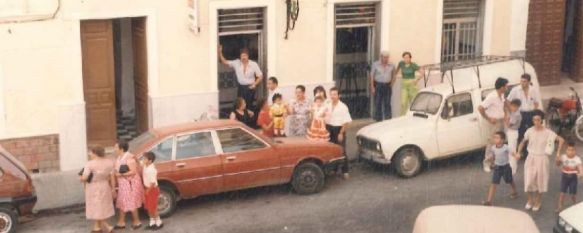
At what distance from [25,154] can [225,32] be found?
174 inches

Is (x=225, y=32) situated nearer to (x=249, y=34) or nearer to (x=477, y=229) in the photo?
(x=249, y=34)

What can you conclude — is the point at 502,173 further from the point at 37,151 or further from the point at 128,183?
the point at 37,151

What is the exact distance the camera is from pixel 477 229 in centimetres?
1199

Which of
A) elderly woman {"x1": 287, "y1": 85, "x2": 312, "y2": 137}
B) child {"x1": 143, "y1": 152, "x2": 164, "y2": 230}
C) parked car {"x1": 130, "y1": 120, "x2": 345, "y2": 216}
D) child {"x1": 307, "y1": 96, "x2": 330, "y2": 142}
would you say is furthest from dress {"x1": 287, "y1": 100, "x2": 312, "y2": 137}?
child {"x1": 143, "y1": 152, "x2": 164, "y2": 230}

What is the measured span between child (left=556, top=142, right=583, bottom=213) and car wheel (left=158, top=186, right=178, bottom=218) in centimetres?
600

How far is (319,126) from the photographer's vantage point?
695 inches

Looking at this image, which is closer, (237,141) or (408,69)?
(237,141)

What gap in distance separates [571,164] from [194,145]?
5823 millimetres

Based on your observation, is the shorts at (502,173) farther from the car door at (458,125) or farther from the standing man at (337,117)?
the standing man at (337,117)

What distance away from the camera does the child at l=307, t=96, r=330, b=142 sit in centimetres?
1762

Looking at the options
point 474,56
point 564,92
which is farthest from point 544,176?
point 564,92

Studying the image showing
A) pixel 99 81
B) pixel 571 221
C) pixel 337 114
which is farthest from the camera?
pixel 99 81

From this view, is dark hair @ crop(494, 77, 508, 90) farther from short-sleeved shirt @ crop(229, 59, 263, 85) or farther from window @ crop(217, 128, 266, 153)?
short-sleeved shirt @ crop(229, 59, 263, 85)

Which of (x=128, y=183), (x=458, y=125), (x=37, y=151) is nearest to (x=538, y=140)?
(x=458, y=125)
